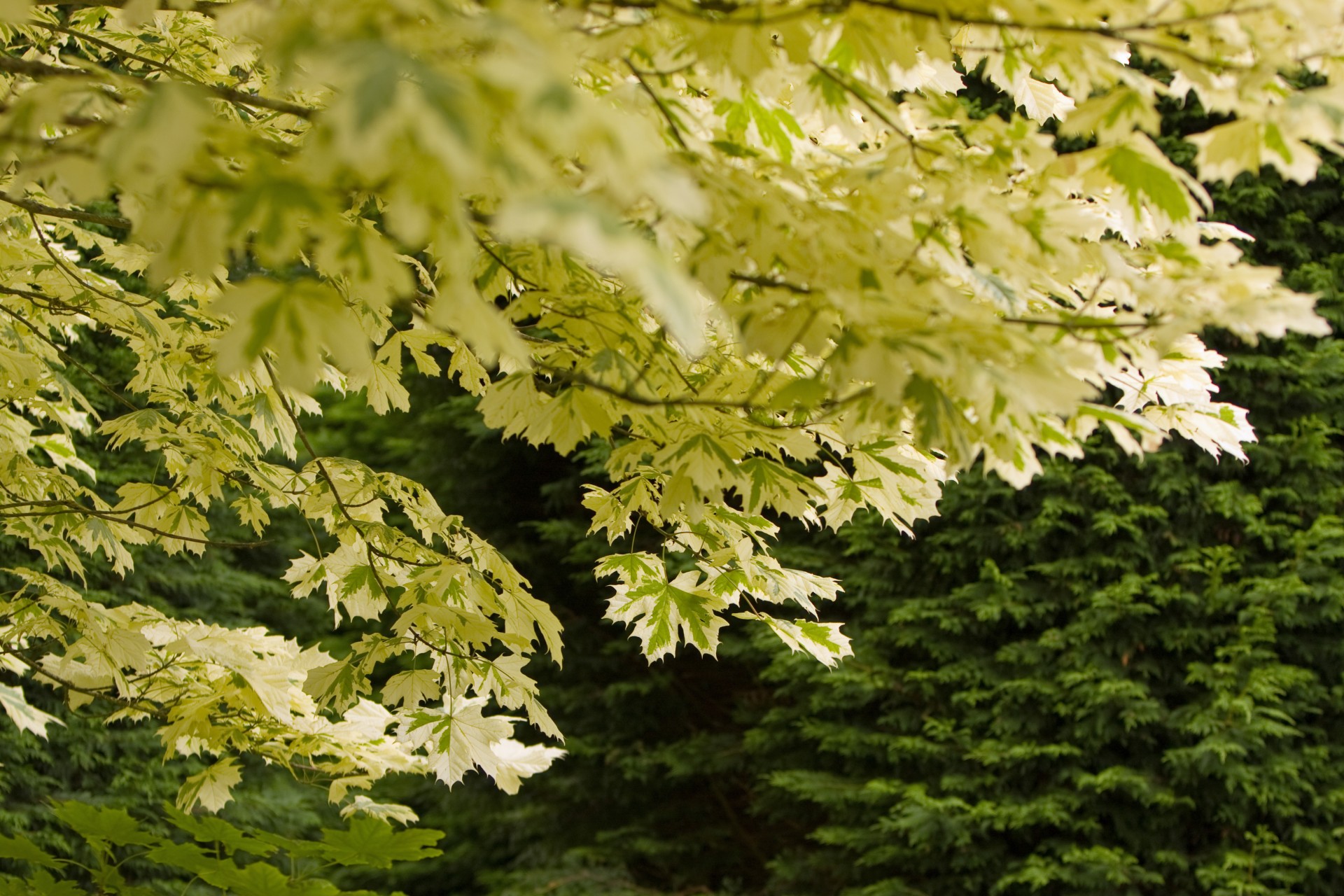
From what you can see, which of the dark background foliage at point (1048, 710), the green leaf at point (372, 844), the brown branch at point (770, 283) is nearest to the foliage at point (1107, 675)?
the dark background foliage at point (1048, 710)

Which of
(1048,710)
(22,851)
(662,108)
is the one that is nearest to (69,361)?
(22,851)

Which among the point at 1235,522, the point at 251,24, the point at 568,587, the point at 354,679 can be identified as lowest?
the point at 568,587

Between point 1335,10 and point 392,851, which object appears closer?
point 1335,10

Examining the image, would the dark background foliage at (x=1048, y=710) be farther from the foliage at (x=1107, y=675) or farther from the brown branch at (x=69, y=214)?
the brown branch at (x=69, y=214)

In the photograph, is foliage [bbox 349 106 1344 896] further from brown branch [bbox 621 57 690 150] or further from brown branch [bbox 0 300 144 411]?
brown branch [bbox 621 57 690 150]

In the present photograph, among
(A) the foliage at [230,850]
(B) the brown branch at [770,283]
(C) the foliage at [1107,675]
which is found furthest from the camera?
(C) the foliage at [1107,675]

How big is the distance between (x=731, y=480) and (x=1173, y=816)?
142 inches

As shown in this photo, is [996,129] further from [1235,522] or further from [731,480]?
[1235,522]

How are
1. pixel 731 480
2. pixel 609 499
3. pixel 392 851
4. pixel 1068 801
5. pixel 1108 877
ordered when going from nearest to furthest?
pixel 731 480 < pixel 392 851 < pixel 609 499 < pixel 1108 877 < pixel 1068 801

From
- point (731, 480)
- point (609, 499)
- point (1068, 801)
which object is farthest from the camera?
point (1068, 801)

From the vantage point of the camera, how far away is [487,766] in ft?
7.27

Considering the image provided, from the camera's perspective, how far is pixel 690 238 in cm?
129

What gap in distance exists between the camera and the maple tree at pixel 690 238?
0.89 meters

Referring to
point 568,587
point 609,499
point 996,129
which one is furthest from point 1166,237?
point 568,587
